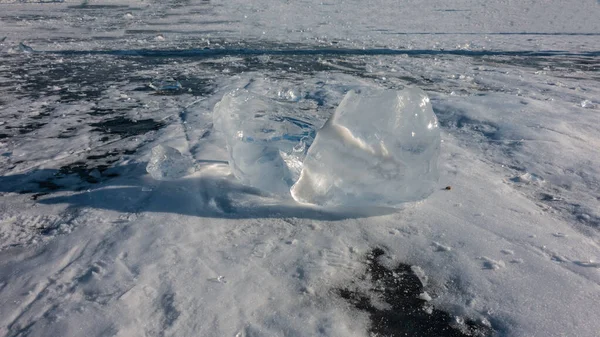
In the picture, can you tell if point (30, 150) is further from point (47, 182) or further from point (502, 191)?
point (502, 191)

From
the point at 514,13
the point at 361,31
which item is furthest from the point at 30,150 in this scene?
the point at 514,13

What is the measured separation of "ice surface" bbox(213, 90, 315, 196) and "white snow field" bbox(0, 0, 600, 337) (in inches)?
4.0

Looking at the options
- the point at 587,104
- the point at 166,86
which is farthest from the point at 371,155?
the point at 166,86

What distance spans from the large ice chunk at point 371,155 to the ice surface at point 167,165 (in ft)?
2.66

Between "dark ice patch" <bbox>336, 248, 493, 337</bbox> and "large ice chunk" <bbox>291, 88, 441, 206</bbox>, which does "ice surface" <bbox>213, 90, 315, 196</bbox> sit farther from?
"dark ice patch" <bbox>336, 248, 493, 337</bbox>

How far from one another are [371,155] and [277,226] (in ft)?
2.09

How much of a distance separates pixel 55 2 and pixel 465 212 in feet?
57.2

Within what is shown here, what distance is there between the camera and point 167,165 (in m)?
2.89

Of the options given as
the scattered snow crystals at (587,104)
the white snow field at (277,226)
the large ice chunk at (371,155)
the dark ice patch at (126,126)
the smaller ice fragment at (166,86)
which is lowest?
the smaller ice fragment at (166,86)

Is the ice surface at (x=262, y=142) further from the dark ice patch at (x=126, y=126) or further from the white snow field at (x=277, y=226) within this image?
the dark ice patch at (x=126, y=126)

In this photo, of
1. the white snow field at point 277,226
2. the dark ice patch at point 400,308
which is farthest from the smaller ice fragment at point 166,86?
the dark ice patch at point 400,308

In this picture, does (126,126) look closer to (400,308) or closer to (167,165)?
(167,165)

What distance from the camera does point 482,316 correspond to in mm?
1852

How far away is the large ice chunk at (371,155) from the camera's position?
2.50 m
